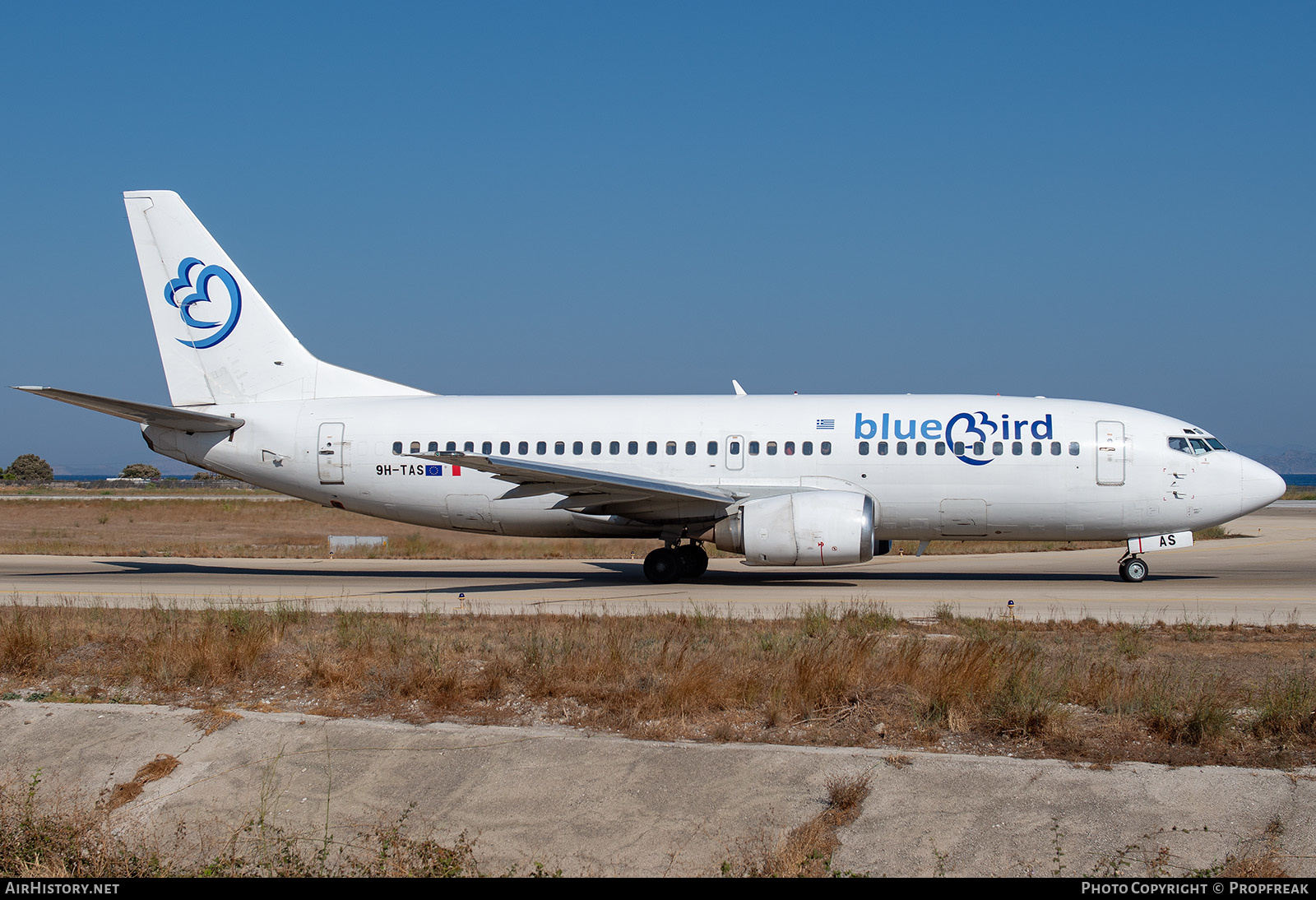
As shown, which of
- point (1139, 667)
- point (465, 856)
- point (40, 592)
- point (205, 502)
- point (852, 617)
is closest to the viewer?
point (465, 856)

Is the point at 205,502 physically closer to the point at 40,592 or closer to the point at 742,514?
the point at 40,592

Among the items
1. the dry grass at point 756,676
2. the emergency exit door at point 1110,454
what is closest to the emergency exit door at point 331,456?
the dry grass at point 756,676

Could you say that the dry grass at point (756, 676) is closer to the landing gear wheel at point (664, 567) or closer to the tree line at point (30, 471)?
the landing gear wheel at point (664, 567)

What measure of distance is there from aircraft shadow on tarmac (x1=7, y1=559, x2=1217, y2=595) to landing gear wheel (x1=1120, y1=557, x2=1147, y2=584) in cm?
50

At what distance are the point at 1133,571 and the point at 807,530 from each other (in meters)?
7.18

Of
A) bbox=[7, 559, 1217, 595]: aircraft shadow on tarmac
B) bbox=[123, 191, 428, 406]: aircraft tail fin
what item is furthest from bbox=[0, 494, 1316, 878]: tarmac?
bbox=[123, 191, 428, 406]: aircraft tail fin

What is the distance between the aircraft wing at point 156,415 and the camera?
19.9 metres

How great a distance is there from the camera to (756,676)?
10023 mm

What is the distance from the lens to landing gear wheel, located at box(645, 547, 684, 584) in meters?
21.9

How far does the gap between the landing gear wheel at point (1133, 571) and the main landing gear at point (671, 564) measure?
28.5ft

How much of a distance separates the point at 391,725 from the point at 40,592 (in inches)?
565

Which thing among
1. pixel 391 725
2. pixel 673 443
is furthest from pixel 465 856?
pixel 673 443

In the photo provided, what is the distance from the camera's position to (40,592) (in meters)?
19.6

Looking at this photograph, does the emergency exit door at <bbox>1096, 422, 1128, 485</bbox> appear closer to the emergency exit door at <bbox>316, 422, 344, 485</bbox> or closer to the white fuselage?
the white fuselage
